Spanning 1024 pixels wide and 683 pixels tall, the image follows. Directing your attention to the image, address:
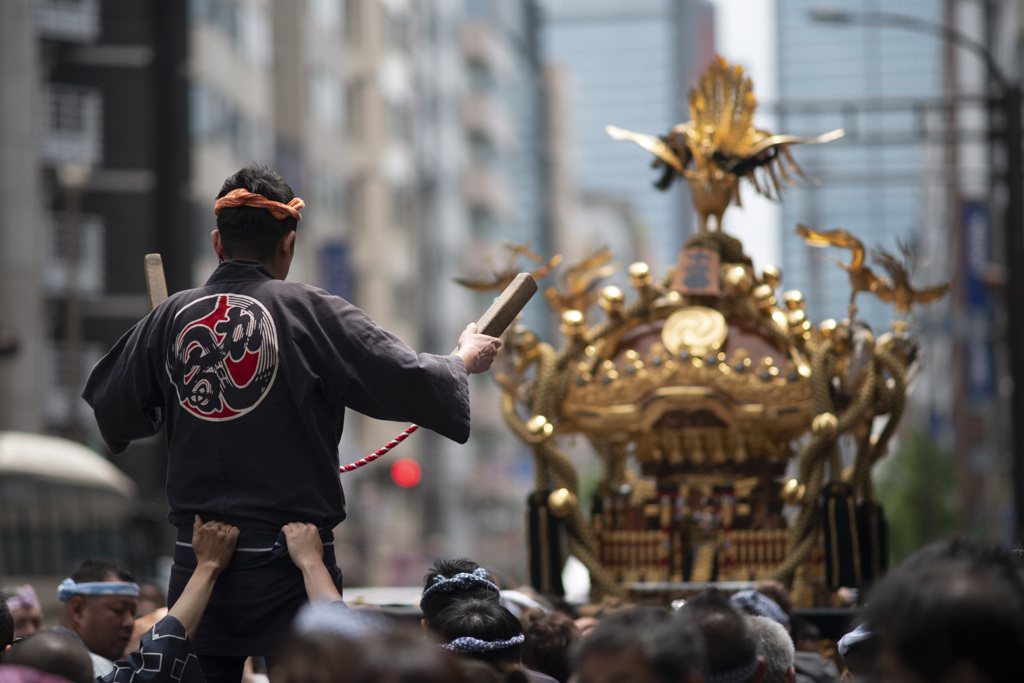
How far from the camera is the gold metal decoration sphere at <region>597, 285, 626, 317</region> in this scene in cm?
794

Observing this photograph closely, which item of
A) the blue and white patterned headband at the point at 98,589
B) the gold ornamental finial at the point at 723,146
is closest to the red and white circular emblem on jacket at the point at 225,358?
the blue and white patterned headband at the point at 98,589

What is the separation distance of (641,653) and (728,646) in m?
0.71

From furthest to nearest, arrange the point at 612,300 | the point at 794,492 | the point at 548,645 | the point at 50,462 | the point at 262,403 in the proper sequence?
the point at 50,462
the point at 612,300
the point at 794,492
the point at 548,645
the point at 262,403

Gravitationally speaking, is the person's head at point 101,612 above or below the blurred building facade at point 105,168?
below

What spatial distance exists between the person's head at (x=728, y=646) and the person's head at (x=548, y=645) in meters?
1.48

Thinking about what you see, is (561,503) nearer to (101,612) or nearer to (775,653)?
(101,612)

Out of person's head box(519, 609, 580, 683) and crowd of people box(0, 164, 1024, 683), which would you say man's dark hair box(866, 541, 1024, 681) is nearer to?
crowd of people box(0, 164, 1024, 683)

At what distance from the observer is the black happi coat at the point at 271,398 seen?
3920 millimetres

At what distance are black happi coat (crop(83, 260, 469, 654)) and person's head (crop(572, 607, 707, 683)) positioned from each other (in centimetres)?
125

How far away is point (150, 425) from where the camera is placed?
4289 millimetres

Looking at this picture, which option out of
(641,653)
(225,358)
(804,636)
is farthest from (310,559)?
(804,636)

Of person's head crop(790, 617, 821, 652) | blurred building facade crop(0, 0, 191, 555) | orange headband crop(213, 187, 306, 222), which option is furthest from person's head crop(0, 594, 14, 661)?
blurred building facade crop(0, 0, 191, 555)

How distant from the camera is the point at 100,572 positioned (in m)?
6.22

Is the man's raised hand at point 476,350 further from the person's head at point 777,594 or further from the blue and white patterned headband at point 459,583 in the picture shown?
the person's head at point 777,594
